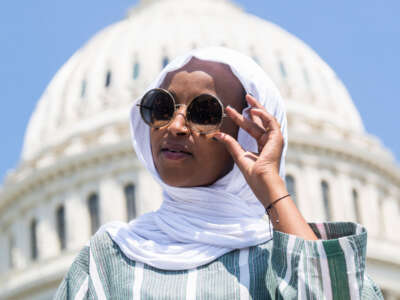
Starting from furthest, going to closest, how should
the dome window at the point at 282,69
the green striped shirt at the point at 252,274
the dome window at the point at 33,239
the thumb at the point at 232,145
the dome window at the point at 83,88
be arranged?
the dome window at the point at 282,69, the dome window at the point at 83,88, the dome window at the point at 33,239, the thumb at the point at 232,145, the green striped shirt at the point at 252,274

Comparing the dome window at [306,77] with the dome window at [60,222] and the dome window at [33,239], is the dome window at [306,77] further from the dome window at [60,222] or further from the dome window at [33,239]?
the dome window at [33,239]

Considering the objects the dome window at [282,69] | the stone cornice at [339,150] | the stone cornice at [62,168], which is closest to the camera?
the stone cornice at [62,168]

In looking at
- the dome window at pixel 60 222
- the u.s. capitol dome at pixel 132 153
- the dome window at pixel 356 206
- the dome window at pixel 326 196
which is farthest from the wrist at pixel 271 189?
the dome window at pixel 356 206

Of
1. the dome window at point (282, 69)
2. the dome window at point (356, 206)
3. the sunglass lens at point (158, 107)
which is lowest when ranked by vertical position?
the dome window at point (356, 206)

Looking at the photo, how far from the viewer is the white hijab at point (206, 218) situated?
418 cm

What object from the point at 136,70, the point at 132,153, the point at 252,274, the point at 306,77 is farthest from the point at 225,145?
the point at 306,77

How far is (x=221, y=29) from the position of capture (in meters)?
52.0

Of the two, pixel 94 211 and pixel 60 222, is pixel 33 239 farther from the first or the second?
pixel 94 211

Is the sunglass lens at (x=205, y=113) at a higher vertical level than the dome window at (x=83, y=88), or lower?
lower

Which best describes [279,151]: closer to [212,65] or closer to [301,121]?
[212,65]

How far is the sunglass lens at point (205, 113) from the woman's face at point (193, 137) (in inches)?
1.8

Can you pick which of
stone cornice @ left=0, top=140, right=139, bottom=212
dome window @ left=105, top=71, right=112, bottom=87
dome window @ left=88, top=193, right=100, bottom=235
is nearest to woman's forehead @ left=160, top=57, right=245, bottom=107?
stone cornice @ left=0, top=140, right=139, bottom=212

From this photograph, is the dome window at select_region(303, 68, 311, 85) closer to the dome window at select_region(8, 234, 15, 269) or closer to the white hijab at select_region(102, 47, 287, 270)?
the dome window at select_region(8, 234, 15, 269)

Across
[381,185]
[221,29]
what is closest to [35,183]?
[221,29]
